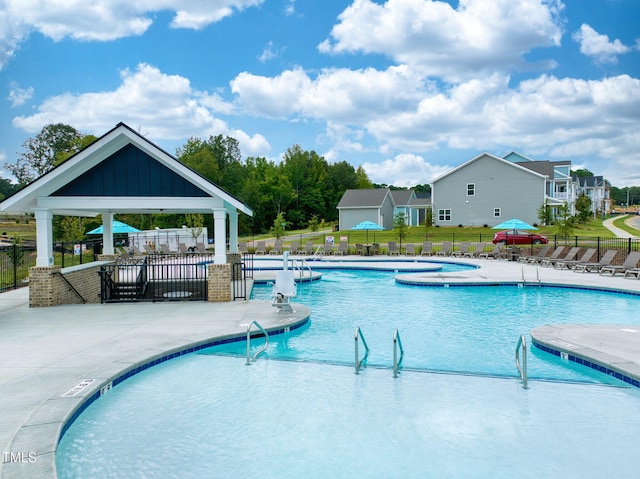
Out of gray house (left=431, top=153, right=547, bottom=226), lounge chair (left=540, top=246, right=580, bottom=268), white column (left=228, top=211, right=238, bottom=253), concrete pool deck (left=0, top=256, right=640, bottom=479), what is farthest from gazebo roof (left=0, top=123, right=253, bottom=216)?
gray house (left=431, top=153, right=547, bottom=226)

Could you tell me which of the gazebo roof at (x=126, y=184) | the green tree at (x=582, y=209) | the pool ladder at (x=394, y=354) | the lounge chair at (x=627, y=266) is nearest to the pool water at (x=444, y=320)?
the pool ladder at (x=394, y=354)

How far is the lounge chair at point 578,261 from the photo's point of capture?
22109 millimetres

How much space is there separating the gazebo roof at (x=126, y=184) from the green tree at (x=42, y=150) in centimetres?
6059

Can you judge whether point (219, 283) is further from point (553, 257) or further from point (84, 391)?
point (553, 257)

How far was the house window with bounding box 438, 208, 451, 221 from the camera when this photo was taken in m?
50.2

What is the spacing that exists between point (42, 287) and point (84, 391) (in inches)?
309

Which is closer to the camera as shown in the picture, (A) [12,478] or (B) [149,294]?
(A) [12,478]

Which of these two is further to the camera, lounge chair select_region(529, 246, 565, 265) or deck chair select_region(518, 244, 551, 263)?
deck chair select_region(518, 244, 551, 263)

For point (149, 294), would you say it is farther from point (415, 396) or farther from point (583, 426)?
point (583, 426)

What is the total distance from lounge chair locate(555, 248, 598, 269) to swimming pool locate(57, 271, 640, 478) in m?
14.5

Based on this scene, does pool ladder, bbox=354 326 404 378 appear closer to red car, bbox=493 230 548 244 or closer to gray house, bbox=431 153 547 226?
red car, bbox=493 230 548 244

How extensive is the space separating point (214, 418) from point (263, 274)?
1474 cm

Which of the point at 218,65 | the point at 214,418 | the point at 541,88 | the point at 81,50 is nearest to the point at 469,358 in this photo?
the point at 214,418

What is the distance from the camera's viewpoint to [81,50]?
35.4 metres
